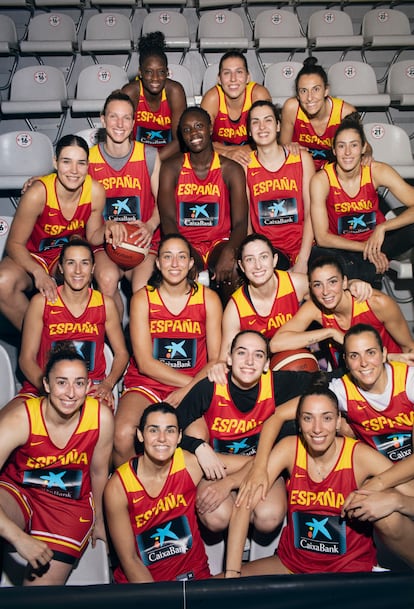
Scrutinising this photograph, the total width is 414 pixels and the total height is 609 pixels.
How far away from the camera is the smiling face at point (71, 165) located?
254cm

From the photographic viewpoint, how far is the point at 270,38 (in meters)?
4.35

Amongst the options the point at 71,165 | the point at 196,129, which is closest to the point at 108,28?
the point at 196,129

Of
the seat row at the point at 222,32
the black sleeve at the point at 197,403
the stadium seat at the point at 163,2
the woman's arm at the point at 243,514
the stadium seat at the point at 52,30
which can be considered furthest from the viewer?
the stadium seat at the point at 163,2

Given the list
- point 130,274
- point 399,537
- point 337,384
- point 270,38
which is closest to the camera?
point 399,537

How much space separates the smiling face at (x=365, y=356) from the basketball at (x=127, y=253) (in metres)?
0.98

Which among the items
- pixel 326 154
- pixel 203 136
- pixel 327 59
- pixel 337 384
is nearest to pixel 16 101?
pixel 203 136

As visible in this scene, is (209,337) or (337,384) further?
(209,337)

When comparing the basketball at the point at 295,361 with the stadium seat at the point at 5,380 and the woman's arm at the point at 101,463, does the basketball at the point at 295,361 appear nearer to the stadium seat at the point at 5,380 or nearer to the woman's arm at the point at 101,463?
the woman's arm at the point at 101,463

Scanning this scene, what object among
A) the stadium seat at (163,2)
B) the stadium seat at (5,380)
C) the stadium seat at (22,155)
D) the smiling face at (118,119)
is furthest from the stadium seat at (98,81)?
the stadium seat at (5,380)

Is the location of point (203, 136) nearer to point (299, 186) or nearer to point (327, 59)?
point (299, 186)

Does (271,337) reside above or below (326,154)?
below

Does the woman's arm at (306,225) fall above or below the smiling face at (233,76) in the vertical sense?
below

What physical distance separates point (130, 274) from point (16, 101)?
189 cm

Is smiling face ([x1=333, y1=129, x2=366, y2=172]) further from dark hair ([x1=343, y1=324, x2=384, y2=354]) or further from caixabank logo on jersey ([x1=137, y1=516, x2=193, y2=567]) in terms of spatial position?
caixabank logo on jersey ([x1=137, y1=516, x2=193, y2=567])
